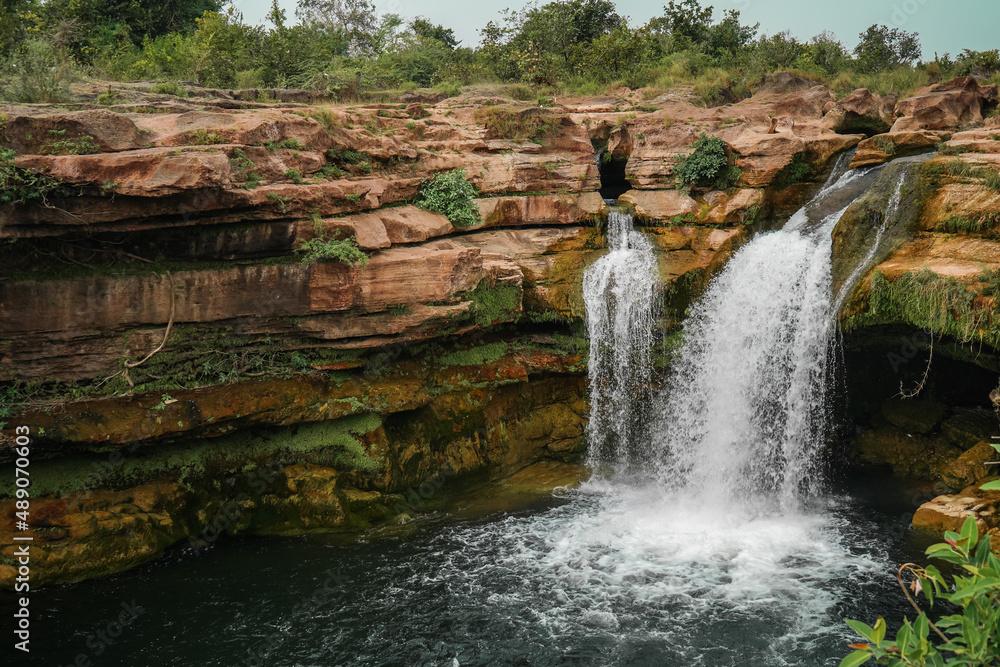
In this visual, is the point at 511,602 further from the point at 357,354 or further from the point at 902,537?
the point at 902,537

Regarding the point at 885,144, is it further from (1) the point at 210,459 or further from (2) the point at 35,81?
(2) the point at 35,81

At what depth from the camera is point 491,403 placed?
1465 centimetres

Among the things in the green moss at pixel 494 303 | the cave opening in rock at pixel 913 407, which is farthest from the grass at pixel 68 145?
the cave opening in rock at pixel 913 407

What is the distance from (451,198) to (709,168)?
626cm

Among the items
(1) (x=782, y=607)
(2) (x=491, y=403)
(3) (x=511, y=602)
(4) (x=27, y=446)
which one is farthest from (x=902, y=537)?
(4) (x=27, y=446)

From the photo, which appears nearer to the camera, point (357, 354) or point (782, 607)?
point (782, 607)

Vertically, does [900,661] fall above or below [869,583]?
above

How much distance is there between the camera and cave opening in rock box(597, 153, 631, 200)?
19062mm

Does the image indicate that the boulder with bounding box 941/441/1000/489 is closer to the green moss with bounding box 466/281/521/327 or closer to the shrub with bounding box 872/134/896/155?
the shrub with bounding box 872/134/896/155

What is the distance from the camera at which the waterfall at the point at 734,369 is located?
1318 cm

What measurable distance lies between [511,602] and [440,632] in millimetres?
1200

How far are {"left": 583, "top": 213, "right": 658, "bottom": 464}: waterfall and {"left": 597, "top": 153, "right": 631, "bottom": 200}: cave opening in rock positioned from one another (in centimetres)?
430

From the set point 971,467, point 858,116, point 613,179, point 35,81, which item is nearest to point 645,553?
point 971,467

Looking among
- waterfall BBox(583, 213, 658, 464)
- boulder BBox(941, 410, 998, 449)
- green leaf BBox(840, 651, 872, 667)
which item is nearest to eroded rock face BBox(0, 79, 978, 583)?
waterfall BBox(583, 213, 658, 464)
